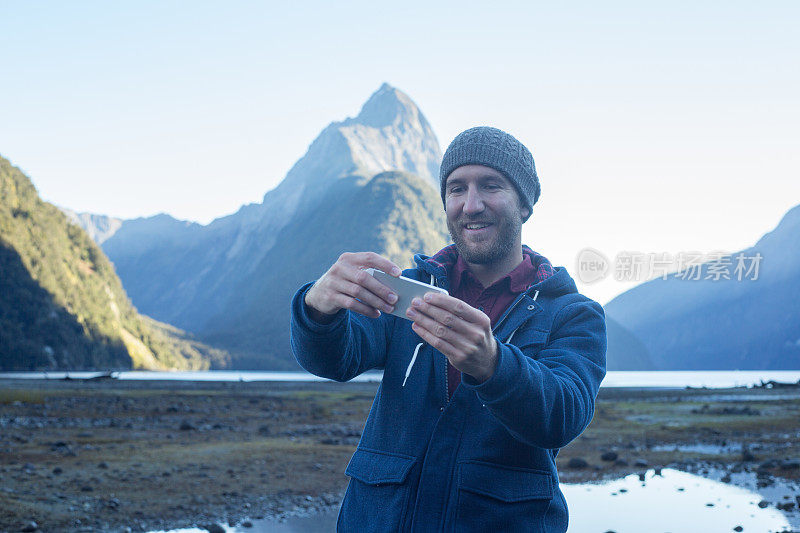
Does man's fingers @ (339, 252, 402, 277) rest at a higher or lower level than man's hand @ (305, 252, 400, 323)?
higher

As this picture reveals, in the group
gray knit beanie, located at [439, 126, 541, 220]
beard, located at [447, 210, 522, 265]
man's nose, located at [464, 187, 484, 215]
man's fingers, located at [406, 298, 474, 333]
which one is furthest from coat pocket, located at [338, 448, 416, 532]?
gray knit beanie, located at [439, 126, 541, 220]

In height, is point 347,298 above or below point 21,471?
above

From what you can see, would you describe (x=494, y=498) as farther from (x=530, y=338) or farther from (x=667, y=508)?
(x=667, y=508)

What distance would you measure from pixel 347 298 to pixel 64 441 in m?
19.8

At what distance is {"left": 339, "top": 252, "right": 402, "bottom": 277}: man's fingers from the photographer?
84.9 inches

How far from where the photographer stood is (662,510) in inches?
473

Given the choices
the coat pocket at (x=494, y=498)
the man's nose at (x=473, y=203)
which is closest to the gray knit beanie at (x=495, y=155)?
the man's nose at (x=473, y=203)

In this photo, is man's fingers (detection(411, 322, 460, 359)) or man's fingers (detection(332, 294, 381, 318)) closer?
man's fingers (detection(411, 322, 460, 359))

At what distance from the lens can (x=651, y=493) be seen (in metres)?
13.7

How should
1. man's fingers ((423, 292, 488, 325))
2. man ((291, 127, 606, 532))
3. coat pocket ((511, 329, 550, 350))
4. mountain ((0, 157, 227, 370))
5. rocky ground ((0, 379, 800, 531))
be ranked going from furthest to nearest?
mountain ((0, 157, 227, 370)) → rocky ground ((0, 379, 800, 531)) → coat pocket ((511, 329, 550, 350)) → man ((291, 127, 606, 532)) → man's fingers ((423, 292, 488, 325))

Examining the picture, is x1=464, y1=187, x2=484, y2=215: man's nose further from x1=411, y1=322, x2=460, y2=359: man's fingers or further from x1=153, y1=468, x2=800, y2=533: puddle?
→ x1=153, y1=468, x2=800, y2=533: puddle

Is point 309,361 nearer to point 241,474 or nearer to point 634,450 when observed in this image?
point 241,474

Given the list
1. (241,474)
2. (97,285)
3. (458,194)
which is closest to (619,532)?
(241,474)

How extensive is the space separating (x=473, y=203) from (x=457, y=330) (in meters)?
0.98
